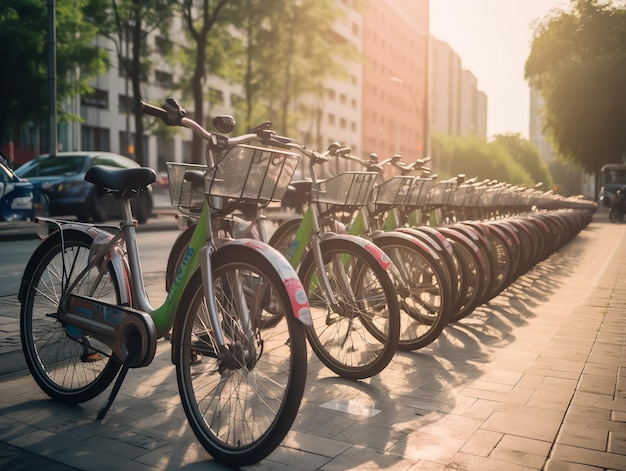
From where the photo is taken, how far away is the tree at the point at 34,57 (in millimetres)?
24016

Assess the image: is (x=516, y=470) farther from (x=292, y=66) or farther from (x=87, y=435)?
(x=292, y=66)

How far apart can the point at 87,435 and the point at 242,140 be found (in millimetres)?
1529

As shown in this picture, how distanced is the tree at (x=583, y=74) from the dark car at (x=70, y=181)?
1115 inches

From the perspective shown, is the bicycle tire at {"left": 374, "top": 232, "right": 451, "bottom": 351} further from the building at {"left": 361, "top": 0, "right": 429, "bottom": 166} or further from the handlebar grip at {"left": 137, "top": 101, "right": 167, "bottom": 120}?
the building at {"left": 361, "top": 0, "right": 429, "bottom": 166}

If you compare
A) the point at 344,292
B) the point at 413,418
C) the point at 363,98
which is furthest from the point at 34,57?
the point at 363,98

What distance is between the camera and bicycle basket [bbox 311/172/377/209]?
4.75 metres

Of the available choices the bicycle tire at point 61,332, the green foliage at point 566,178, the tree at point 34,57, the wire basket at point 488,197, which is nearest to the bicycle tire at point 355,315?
the bicycle tire at point 61,332

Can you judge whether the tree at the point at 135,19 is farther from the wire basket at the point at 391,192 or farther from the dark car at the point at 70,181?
the wire basket at the point at 391,192

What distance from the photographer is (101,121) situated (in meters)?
44.9

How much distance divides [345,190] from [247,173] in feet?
4.89

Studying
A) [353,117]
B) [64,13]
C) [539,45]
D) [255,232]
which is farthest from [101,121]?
[255,232]

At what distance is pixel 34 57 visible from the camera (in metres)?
24.6

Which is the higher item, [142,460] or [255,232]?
[255,232]

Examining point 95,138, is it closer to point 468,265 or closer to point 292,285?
point 468,265
